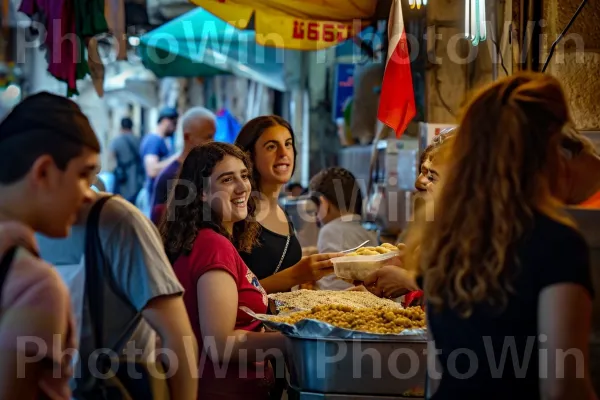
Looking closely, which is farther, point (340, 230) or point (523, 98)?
point (340, 230)

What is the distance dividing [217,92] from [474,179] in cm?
1534

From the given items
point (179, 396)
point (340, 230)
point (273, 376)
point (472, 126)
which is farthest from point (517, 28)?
point (179, 396)

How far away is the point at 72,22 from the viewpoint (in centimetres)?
693

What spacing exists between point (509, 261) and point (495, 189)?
0.67 feet

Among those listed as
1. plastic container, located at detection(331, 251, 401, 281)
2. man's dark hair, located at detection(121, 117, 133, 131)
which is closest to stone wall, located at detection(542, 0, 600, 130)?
plastic container, located at detection(331, 251, 401, 281)

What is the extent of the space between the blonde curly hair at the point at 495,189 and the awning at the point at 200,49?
8.30m

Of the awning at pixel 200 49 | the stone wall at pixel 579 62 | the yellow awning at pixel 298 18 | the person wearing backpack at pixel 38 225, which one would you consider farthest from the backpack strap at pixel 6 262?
the awning at pixel 200 49

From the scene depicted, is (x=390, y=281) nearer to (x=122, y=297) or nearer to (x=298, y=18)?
(x=122, y=297)

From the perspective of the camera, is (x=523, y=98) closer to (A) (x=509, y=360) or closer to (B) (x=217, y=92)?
(A) (x=509, y=360)

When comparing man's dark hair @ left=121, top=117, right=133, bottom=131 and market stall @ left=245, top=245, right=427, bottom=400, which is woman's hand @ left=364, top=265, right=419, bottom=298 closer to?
market stall @ left=245, top=245, right=427, bottom=400

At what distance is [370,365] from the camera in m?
3.40

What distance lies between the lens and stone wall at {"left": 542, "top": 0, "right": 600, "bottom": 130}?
4812mm

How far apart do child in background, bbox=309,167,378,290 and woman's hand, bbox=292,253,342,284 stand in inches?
73.1

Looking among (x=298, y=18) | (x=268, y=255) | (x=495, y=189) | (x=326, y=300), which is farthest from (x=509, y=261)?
(x=298, y=18)
